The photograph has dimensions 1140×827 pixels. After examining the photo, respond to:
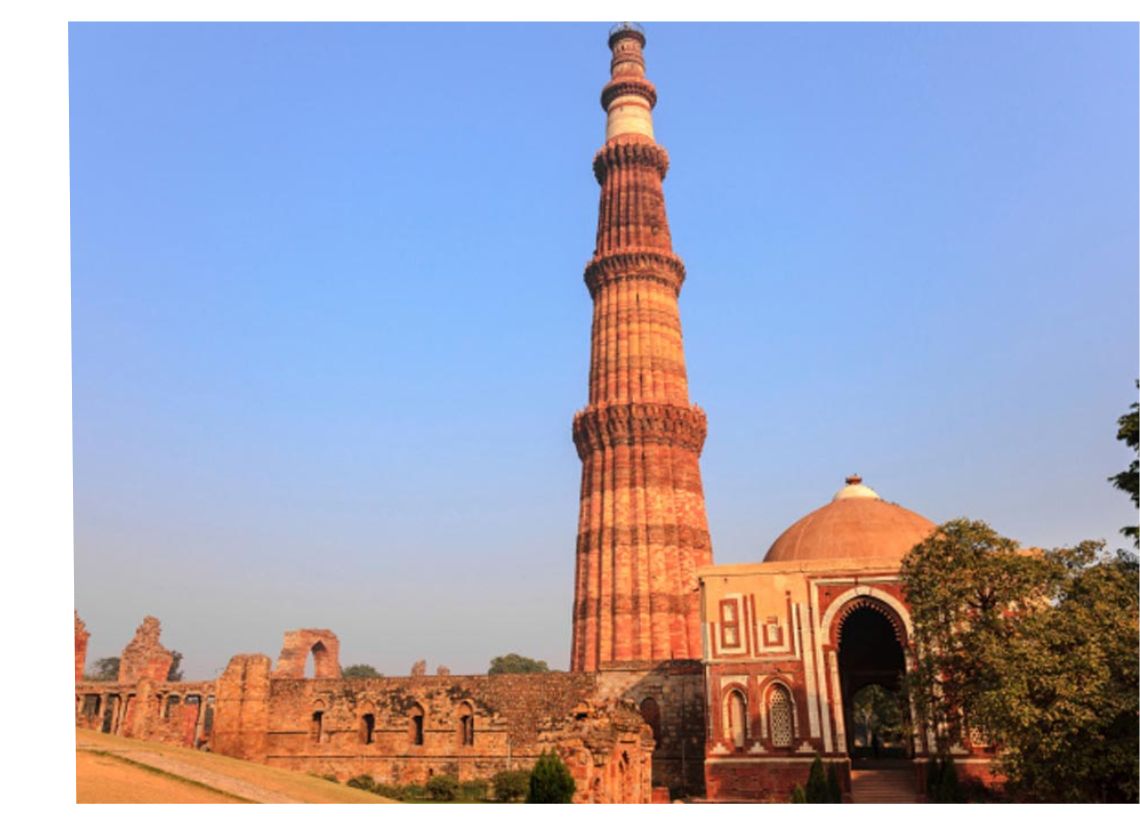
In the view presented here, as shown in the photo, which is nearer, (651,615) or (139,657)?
(651,615)

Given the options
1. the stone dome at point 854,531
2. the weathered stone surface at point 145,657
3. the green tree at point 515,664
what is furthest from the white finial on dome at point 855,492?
the green tree at point 515,664

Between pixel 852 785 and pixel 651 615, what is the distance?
10053 millimetres

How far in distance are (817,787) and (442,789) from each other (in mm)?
10428

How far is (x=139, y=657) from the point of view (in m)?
33.0

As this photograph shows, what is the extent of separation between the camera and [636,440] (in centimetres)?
3238

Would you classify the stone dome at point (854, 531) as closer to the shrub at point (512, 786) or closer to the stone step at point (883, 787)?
the stone step at point (883, 787)

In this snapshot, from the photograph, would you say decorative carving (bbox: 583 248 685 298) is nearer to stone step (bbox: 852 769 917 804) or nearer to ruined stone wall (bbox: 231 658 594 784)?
ruined stone wall (bbox: 231 658 594 784)

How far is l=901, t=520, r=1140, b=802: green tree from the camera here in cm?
1359

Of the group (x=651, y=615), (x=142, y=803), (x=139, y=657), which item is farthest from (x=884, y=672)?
(x=139, y=657)

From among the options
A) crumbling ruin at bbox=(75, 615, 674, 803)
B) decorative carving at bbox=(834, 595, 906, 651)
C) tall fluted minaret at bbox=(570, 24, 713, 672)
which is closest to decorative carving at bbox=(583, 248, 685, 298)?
tall fluted minaret at bbox=(570, 24, 713, 672)

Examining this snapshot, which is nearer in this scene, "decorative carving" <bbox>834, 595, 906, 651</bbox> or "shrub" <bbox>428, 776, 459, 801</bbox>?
"decorative carving" <bbox>834, 595, 906, 651</bbox>

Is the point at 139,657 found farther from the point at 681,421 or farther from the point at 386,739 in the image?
the point at 681,421

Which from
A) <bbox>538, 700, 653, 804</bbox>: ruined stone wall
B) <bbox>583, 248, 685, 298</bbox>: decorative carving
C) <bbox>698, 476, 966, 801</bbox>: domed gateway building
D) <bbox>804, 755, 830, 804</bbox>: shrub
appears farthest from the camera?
<bbox>583, 248, 685, 298</bbox>: decorative carving

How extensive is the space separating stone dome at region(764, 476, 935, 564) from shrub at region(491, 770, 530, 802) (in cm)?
870
